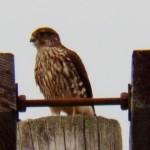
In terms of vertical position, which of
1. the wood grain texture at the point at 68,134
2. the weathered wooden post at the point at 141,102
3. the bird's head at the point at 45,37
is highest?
the bird's head at the point at 45,37

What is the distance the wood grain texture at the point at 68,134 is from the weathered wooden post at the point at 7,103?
1.63 feet

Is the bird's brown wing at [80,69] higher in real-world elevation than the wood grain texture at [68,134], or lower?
higher

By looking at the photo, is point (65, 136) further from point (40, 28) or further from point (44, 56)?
point (40, 28)

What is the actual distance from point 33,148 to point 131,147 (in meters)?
0.65

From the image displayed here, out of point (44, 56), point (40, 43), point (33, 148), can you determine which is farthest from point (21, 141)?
point (40, 43)

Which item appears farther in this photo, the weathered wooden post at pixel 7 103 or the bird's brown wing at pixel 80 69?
the bird's brown wing at pixel 80 69

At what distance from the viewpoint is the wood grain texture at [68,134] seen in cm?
342

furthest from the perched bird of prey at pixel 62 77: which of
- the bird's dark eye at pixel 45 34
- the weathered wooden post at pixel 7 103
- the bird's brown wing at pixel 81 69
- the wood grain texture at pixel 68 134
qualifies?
the weathered wooden post at pixel 7 103

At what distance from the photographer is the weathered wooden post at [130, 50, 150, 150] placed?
2902 mm

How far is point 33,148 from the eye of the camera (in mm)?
3418

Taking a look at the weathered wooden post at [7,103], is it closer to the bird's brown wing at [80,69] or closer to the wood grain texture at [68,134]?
the wood grain texture at [68,134]

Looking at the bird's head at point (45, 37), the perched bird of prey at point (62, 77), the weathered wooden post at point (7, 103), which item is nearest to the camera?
the weathered wooden post at point (7, 103)

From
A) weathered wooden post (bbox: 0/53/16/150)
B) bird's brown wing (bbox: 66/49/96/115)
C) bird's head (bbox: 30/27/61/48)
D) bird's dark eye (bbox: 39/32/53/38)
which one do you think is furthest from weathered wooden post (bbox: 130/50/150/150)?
bird's dark eye (bbox: 39/32/53/38)

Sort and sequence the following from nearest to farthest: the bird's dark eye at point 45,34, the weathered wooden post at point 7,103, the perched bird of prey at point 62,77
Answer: the weathered wooden post at point 7,103, the perched bird of prey at point 62,77, the bird's dark eye at point 45,34
